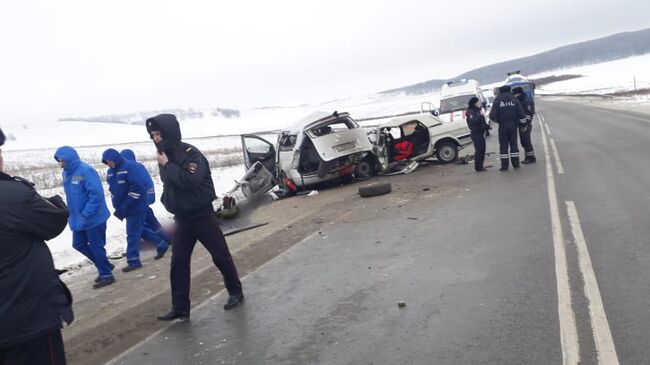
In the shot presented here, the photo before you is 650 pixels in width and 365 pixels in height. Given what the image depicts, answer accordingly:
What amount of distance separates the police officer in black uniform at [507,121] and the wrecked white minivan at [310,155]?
3482mm

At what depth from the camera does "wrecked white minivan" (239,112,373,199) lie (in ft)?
42.4

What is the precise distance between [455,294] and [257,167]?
8.94 metres

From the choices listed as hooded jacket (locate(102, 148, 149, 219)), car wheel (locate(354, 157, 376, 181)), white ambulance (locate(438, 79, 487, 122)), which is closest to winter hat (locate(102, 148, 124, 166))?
hooded jacket (locate(102, 148, 149, 219))

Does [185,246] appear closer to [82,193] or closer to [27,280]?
[27,280]

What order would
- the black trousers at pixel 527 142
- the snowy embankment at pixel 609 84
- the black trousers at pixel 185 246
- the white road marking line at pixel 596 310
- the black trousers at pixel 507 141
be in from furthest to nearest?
1. the snowy embankment at pixel 609 84
2. the black trousers at pixel 527 142
3. the black trousers at pixel 507 141
4. the black trousers at pixel 185 246
5. the white road marking line at pixel 596 310

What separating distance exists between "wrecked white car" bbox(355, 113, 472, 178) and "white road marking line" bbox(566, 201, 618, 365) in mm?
8254

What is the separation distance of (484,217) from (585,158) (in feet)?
20.0

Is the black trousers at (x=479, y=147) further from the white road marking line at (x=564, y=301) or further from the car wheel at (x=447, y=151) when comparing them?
the white road marking line at (x=564, y=301)

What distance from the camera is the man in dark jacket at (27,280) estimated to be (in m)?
2.70

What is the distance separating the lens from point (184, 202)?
4867mm

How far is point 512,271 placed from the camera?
17.0 feet

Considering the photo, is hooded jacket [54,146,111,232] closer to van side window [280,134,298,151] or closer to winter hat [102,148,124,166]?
winter hat [102,148,124,166]

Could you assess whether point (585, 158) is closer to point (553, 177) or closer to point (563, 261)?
point (553, 177)

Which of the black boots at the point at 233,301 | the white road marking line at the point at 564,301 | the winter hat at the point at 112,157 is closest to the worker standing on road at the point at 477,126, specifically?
the white road marking line at the point at 564,301
